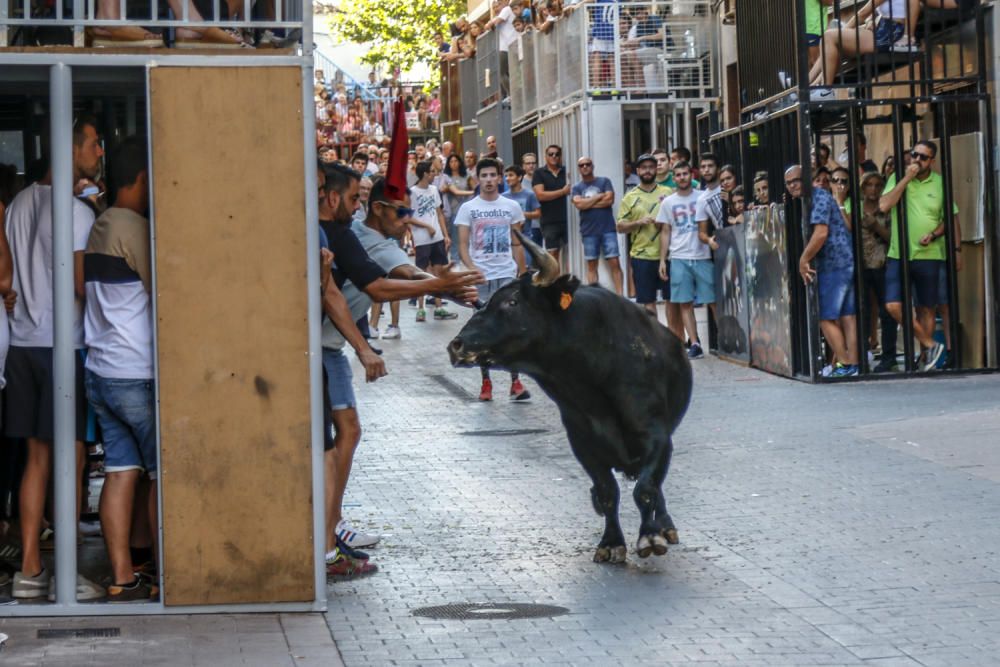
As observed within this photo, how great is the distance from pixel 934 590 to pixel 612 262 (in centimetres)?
1559

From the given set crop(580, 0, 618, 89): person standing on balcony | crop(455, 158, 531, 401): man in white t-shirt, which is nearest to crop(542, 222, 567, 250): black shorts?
crop(580, 0, 618, 89): person standing on balcony

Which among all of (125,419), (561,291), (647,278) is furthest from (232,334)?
(647,278)

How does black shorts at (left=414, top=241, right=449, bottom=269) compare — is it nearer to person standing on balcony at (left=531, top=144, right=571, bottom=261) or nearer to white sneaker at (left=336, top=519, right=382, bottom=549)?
person standing on balcony at (left=531, top=144, right=571, bottom=261)

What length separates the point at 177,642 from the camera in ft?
22.5

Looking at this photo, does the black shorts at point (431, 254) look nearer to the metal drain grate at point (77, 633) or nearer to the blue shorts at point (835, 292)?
the blue shorts at point (835, 292)

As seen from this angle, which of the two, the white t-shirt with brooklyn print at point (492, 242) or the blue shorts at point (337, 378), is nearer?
the blue shorts at point (337, 378)

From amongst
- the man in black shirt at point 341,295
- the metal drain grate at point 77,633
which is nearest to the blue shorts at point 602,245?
the man in black shirt at point 341,295

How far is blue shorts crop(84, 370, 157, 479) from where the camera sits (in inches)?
289

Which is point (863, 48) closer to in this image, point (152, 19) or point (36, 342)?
point (152, 19)

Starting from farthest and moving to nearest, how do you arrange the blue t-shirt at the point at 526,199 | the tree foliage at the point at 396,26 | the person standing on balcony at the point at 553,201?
the tree foliage at the point at 396,26 < the person standing on balcony at the point at 553,201 < the blue t-shirt at the point at 526,199

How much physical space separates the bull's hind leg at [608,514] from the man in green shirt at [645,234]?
34.6ft

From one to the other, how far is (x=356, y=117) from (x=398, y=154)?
33.4 m

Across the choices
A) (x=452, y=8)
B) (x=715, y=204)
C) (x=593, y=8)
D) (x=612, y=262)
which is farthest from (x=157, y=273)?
(x=452, y=8)

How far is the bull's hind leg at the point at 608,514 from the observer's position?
843cm
